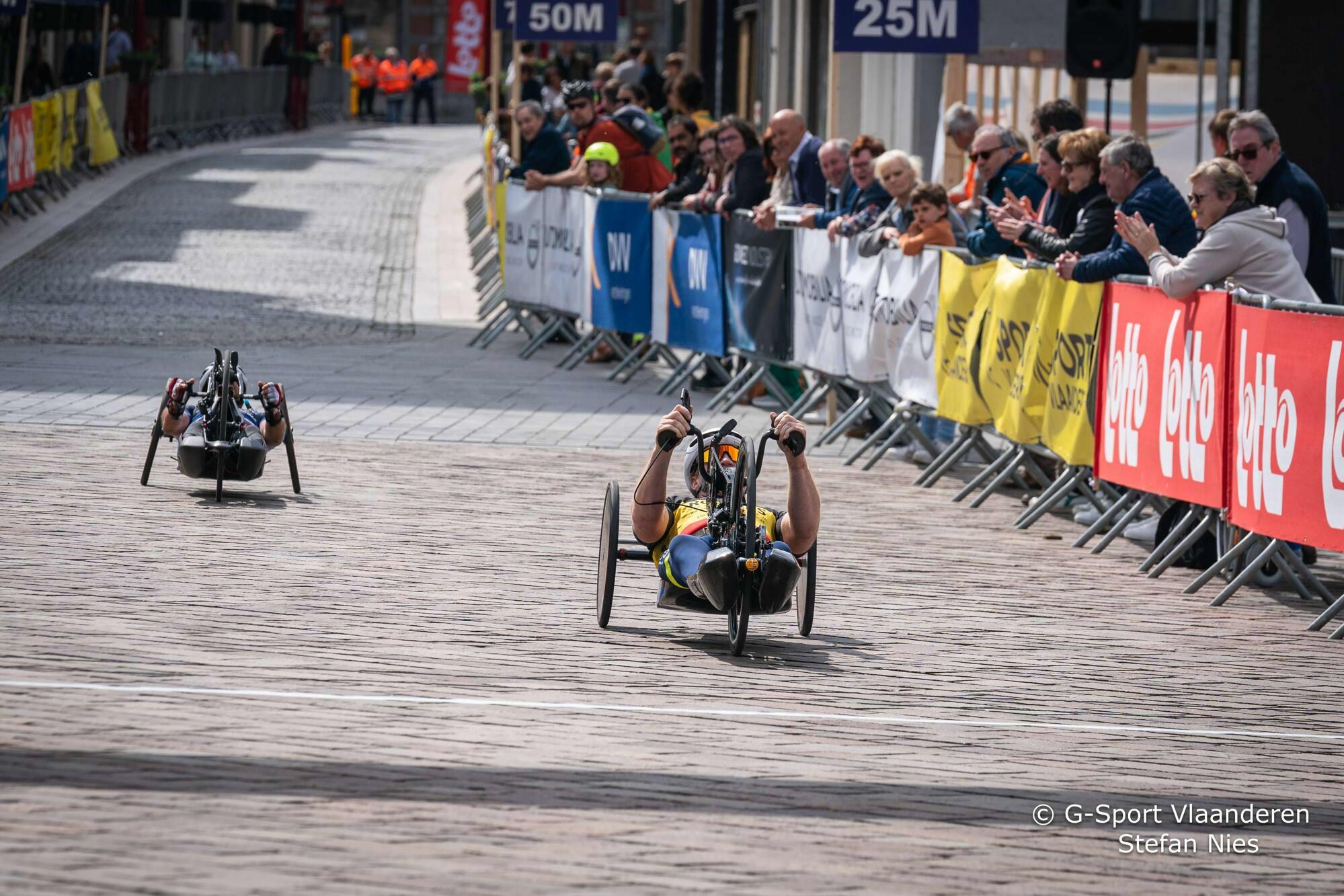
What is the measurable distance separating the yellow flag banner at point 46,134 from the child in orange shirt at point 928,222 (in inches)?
737

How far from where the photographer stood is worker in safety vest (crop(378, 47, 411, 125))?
67875 mm

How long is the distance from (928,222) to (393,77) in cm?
5591

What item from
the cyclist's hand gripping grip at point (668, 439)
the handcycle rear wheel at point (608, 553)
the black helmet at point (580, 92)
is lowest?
the handcycle rear wheel at point (608, 553)

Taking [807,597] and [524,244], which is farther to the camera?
[524,244]

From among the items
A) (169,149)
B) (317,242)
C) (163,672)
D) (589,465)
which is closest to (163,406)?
(589,465)

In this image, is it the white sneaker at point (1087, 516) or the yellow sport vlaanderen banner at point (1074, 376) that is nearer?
the yellow sport vlaanderen banner at point (1074, 376)

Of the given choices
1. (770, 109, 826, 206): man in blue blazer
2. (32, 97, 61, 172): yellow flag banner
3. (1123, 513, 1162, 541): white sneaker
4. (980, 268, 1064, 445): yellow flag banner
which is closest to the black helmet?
(770, 109, 826, 206): man in blue blazer

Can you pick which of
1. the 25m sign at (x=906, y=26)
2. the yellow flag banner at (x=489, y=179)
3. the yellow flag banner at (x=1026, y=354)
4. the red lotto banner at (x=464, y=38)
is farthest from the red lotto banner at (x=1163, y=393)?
the red lotto banner at (x=464, y=38)

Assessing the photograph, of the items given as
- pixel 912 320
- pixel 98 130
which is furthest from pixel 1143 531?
pixel 98 130

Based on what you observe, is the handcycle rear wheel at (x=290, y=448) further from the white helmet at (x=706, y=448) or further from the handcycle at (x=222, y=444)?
the white helmet at (x=706, y=448)

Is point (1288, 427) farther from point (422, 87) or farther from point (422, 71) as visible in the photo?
point (422, 71)

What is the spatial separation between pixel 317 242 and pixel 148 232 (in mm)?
2175

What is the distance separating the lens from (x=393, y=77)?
224ft

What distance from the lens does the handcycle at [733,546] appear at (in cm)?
819
